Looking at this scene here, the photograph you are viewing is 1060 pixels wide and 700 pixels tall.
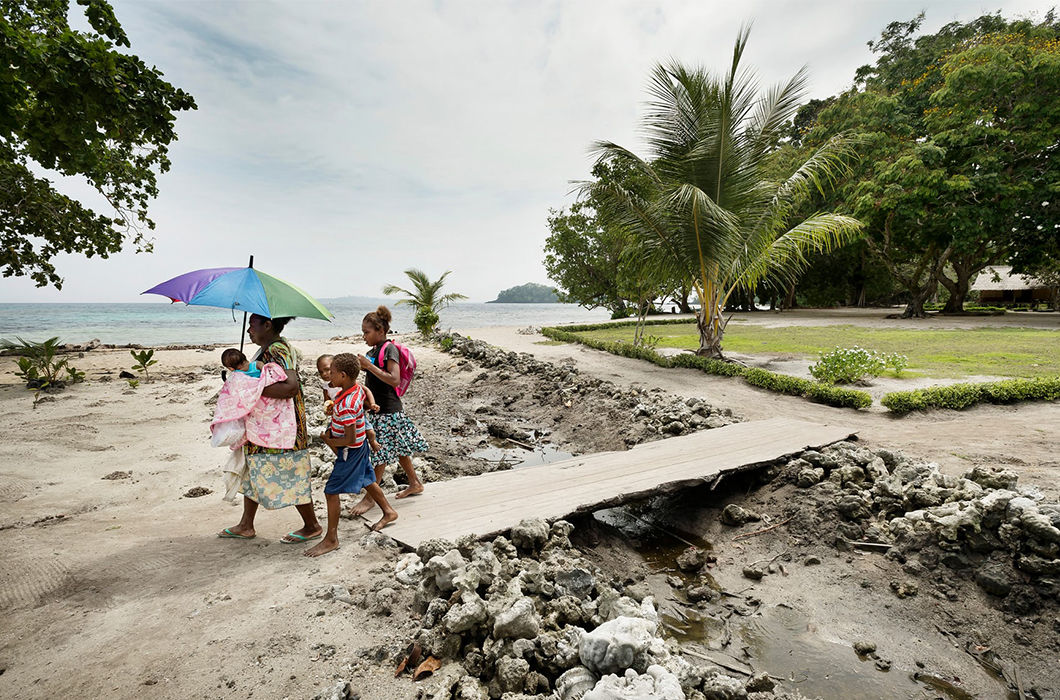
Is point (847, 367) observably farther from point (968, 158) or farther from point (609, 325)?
point (968, 158)

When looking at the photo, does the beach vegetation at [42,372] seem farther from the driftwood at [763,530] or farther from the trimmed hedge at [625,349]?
the trimmed hedge at [625,349]

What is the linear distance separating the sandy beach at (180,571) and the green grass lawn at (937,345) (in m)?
3.37

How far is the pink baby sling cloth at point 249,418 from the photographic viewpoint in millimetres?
3307

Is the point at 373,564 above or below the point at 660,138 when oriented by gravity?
below

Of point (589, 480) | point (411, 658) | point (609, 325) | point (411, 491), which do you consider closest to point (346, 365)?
point (411, 491)

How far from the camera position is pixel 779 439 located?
609 centimetres

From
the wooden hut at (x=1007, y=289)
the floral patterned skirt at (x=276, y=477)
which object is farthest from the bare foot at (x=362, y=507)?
the wooden hut at (x=1007, y=289)

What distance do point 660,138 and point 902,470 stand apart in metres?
10.0

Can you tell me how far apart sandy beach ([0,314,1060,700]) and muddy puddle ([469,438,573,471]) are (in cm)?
78

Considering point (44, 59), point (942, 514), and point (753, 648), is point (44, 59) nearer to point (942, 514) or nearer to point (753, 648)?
point (753, 648)

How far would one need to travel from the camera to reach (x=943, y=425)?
22.0ft

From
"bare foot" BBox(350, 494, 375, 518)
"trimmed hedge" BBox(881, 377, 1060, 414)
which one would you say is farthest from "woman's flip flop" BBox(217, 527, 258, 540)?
"trimmed hedge" BBox(881, 377, 1060, 414)

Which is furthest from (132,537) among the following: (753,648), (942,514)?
(942,514)

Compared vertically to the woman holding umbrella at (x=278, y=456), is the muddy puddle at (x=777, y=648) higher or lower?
lower
